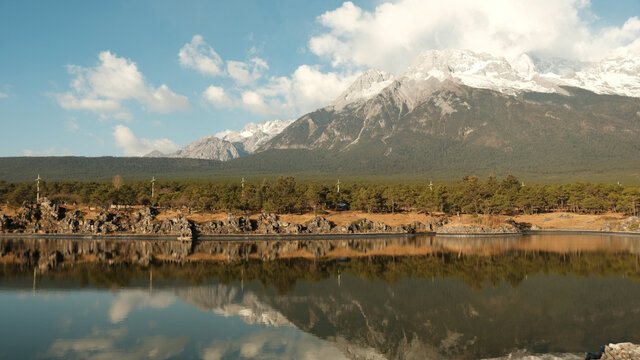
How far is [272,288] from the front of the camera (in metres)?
45.8

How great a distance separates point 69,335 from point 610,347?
3456cm

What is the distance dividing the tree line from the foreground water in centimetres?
5244

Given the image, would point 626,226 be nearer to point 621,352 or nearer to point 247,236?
point 247,236

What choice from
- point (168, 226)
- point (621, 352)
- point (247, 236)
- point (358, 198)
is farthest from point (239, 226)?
point (621, 352)

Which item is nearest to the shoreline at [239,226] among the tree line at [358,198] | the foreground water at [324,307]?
the tree line at [358,198]

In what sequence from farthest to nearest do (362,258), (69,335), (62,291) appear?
1. (362,258)
2. (62,291)
3. (69,335)

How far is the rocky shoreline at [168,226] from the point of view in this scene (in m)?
99.6

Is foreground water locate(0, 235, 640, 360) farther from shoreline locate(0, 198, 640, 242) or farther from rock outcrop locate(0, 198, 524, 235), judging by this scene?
rock outcrop locate(0, 198, 524, 235)

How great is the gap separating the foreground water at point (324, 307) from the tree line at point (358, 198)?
52.4 meters

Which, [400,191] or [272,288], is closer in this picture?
[272,288]

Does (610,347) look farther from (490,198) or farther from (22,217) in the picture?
(22,217)

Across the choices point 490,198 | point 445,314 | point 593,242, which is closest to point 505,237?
point 593,242

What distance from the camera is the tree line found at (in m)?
118

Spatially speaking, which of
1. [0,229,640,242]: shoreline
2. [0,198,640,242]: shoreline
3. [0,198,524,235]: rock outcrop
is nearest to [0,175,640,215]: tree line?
[0,198,640,242]: shoreline
